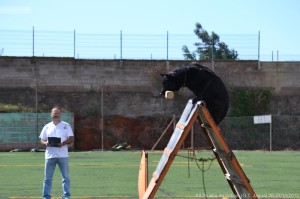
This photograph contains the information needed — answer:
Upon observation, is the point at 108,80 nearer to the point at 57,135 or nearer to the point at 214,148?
the point at 57,135

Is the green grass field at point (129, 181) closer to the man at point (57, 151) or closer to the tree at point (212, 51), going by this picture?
the man at point (57, 151)

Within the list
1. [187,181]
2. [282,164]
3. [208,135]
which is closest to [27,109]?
[282,164]

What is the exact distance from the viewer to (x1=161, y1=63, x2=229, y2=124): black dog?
29.2 feet

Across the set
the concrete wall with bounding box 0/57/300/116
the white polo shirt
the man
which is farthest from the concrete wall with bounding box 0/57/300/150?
the man

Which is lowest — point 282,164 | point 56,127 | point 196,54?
point 282,164

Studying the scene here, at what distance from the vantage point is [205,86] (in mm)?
8914

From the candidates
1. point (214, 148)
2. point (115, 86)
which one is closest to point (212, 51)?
point (115, 86)

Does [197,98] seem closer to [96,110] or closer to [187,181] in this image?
[187,181]

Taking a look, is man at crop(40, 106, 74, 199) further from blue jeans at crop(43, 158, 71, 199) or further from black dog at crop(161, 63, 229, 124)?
black dog at crop(161, 63, 229, 124)

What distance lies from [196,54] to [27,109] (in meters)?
12.0

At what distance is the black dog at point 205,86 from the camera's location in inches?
350

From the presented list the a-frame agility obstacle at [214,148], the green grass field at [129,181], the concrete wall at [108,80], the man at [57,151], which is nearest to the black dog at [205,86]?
the a-frame agility obstacle at [214,148]

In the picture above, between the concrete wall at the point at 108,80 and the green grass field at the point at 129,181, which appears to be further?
the concrete wall at the point at 108,80

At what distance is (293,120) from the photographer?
37188 mm
